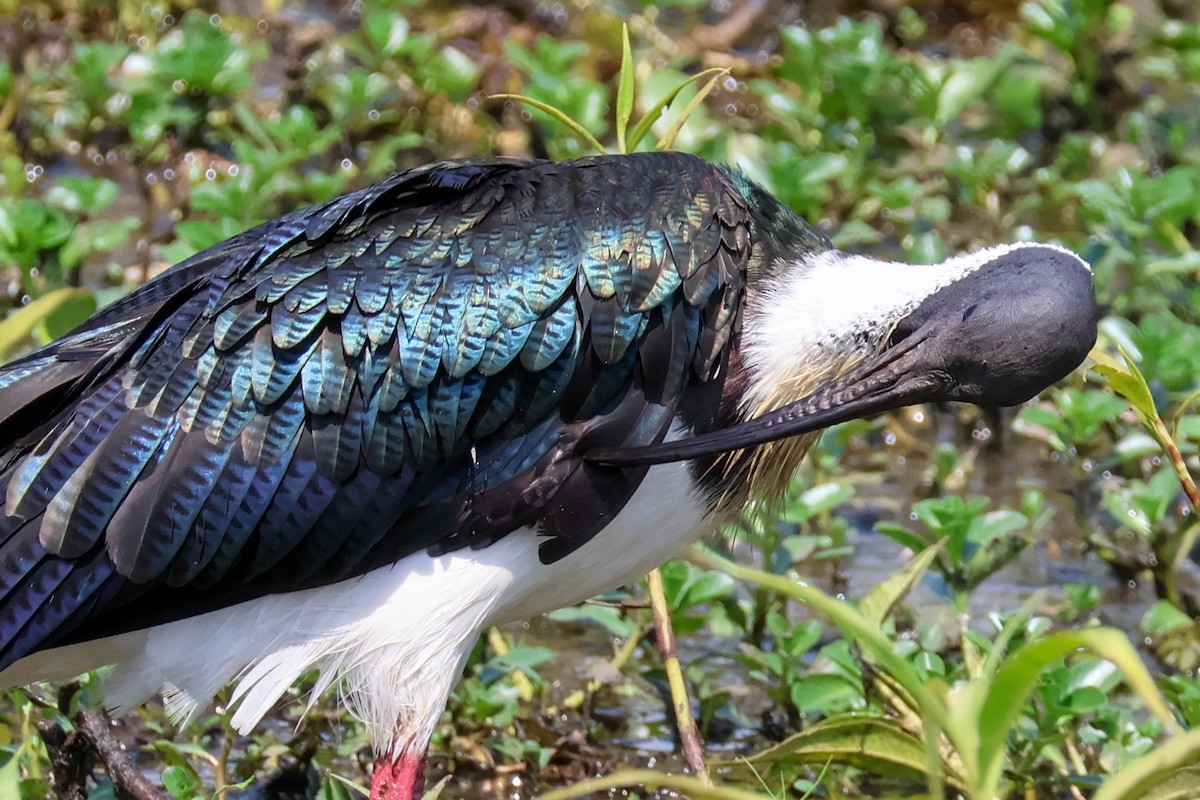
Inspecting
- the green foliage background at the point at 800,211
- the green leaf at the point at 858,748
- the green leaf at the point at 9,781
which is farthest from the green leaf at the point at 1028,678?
the green leaf at the point at 9,781

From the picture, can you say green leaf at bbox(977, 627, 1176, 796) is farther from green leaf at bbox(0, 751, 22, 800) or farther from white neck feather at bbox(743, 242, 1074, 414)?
green leaf at bbox(0, 751, 22, 800)

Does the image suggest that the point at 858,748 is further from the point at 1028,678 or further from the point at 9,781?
the point at 9,781

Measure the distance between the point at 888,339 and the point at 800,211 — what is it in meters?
2.37

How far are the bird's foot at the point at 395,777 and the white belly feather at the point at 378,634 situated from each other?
72 mm

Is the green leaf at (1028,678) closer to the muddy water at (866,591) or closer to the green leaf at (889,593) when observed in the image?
the green leaf at (889,593)

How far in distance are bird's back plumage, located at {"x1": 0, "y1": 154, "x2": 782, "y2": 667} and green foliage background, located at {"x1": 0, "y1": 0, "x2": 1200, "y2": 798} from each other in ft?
1.38

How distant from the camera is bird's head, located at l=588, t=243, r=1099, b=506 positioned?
382 cm

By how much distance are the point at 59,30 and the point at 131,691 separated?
481 centimetres

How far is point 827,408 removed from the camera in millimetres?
3910

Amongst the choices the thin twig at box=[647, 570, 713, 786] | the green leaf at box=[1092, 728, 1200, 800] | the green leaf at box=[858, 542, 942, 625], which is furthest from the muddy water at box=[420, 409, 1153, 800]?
the green leaf at box=[1092, 728, 1200, 800]

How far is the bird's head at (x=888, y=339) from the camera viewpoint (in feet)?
12.5

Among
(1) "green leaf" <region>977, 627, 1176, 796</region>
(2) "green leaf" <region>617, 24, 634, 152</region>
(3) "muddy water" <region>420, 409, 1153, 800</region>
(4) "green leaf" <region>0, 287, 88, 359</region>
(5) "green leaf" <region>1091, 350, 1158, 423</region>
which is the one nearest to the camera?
(1) "green leaf" <region>977, 627, 1176, 796</region>

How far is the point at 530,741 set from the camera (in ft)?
15.6

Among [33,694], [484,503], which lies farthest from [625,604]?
[33,694]
